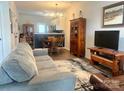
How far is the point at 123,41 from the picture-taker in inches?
Answer: 133

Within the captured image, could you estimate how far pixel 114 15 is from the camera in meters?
3.65

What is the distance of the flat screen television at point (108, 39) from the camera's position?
3316mm

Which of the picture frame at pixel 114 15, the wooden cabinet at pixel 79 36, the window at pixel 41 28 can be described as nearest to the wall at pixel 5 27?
the wooden cabinet at pixel 79 36

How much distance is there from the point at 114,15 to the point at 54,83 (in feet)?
9.86

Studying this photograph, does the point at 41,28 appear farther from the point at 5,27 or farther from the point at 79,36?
the point at 5,27

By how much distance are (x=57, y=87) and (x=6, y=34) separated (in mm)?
3578

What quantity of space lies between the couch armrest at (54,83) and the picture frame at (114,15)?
2608 millimetres

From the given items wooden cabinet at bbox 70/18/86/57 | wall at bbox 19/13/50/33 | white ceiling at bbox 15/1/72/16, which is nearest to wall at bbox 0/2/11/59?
white ceiling at bbox 15/1/72/16

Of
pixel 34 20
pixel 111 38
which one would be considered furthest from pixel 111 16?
pixel 34 20

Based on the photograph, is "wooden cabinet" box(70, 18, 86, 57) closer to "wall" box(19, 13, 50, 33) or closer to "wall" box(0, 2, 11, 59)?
"wall" box(0, 2, 11, 59)

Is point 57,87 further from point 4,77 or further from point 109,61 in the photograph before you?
point 109,61

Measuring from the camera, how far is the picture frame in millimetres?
3398

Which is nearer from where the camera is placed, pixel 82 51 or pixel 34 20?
pixel 82 51

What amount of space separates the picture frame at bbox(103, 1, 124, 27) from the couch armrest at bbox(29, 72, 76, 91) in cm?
261
